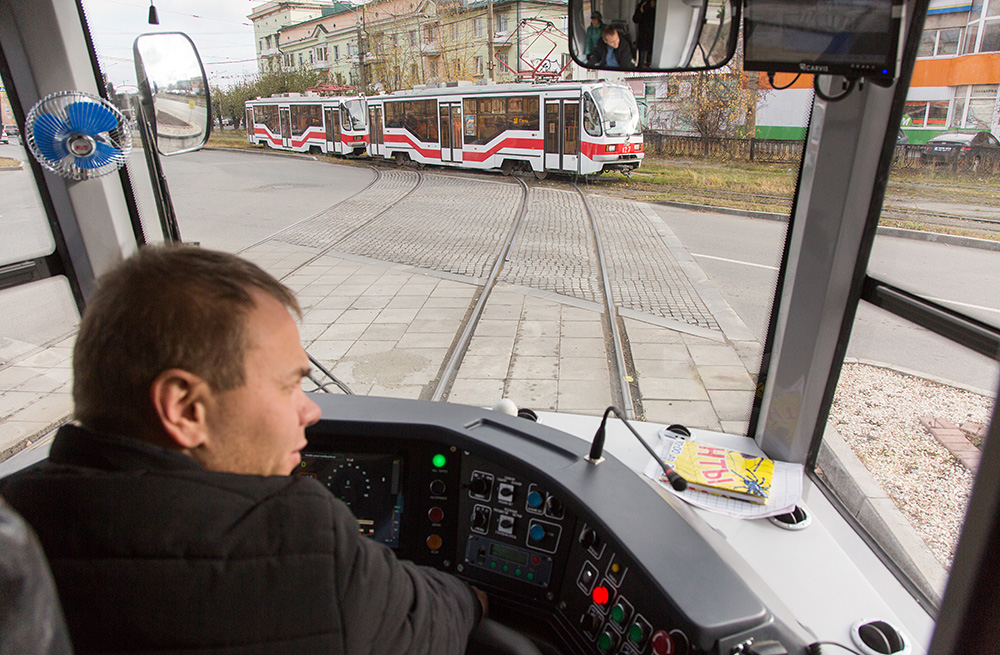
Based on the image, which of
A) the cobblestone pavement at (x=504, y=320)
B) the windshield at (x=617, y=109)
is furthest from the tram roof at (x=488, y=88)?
the cobblestone pavement at (x=504, y=320)

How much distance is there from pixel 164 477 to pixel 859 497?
77.1 inches

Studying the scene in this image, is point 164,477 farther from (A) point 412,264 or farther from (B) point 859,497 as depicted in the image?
(A) point 412,264

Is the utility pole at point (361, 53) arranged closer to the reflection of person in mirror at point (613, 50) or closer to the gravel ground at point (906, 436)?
the reflection of person in mirror at point (613, 50)

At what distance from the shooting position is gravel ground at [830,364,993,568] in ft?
5.44

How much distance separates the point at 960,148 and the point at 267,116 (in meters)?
25.2

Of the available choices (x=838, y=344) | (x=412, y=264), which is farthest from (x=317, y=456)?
(x=412, y=264)

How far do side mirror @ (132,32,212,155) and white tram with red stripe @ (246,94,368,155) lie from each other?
65.4 feet

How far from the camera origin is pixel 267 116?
23359mm

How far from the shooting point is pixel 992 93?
1.38m

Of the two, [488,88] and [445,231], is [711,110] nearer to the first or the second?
[445,231]

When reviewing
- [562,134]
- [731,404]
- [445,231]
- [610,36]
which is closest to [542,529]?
[610,36]

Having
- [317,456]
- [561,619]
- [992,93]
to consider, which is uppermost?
[992,93]

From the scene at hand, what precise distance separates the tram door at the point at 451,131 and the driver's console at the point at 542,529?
51.9 feet

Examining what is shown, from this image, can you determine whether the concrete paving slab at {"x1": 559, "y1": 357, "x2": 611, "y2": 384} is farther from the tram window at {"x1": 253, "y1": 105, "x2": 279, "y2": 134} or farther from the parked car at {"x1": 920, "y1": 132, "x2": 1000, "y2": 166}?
the tram window at {"x1": 253, "y1": 105, "x2": 279, "y2": 134}
